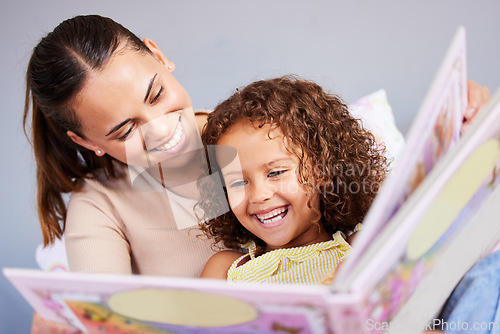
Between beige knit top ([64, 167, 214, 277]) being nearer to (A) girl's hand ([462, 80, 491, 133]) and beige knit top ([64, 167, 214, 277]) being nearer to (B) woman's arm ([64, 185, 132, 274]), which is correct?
(B) woman's arm ([64, 185, 132, 274])

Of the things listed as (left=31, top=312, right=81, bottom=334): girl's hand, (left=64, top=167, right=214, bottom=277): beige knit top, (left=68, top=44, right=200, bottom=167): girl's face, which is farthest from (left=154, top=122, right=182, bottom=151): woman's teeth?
(left=31, top=312, right=81, bottom=334): girl's hand

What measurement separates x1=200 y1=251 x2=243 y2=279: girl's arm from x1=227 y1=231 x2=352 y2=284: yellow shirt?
2.4 inches

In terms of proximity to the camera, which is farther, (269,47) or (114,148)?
(269,47)

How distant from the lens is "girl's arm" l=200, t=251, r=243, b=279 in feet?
3.96

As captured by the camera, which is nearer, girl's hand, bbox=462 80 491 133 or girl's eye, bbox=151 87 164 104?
girl's hand, bbox=462 80 491 133

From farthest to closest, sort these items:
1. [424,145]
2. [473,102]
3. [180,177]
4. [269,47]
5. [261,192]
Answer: [269,47] → [180,177] → [261,192] → [473,102] → [424,145]

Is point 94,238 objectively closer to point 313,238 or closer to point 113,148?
point 113,148

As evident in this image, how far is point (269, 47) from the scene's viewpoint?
6.68 ft

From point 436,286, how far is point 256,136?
19.5 inches

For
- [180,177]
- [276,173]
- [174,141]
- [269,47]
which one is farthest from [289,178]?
[269,47]

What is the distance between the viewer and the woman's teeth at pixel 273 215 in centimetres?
106

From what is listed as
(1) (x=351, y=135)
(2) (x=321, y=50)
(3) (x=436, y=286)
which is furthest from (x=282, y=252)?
(2) (x=321, y=50)

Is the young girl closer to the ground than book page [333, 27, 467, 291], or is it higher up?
closer to the ground

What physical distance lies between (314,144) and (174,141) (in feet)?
1.12
